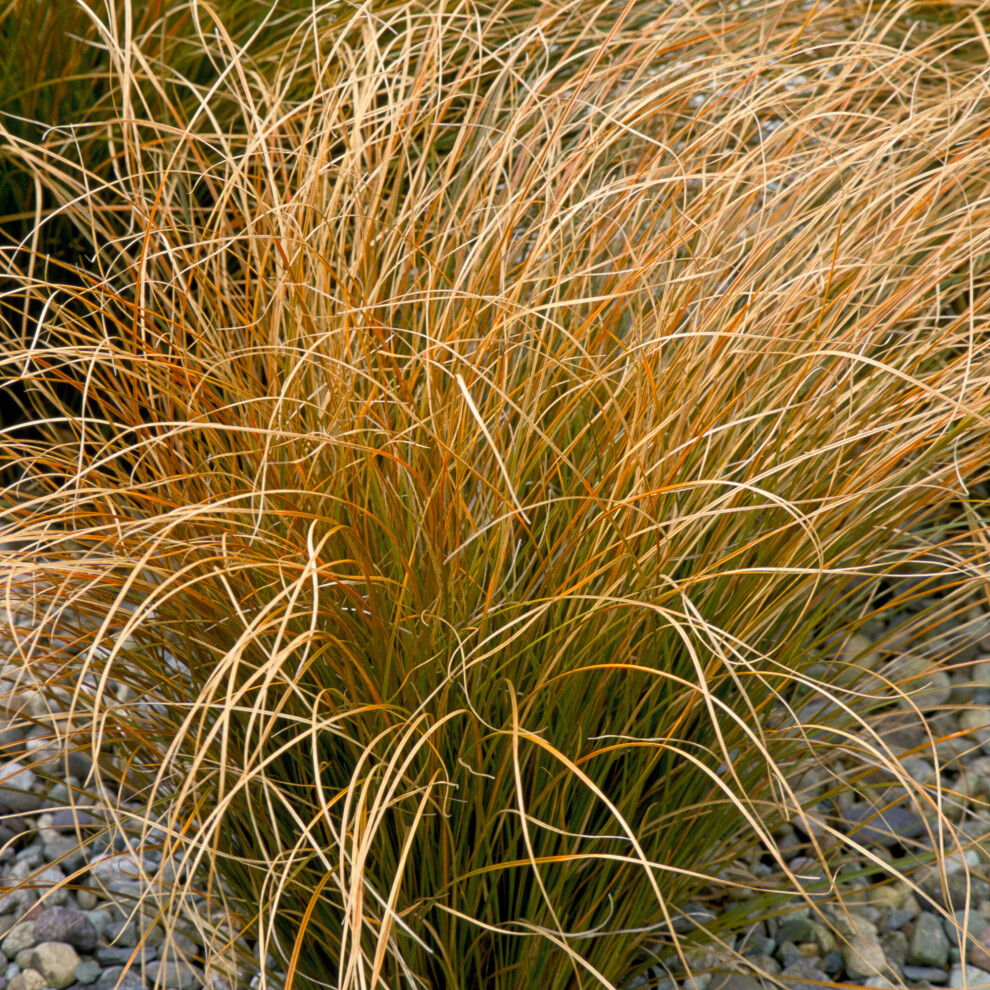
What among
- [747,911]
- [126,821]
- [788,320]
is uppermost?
[788,320]

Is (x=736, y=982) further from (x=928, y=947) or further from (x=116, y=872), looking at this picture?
(x=116, y=872)

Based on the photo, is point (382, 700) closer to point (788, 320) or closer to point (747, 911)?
point (747, 911)

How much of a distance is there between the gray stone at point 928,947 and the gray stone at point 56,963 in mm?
1143

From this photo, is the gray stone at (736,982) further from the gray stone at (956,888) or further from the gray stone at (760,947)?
the gray stone at (956,888)

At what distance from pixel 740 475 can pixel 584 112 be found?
1088 millimetres

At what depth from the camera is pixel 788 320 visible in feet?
4.88

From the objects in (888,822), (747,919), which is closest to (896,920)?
(888,822)

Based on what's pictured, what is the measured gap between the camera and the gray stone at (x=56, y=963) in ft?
4.61

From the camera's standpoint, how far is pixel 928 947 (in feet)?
4.84

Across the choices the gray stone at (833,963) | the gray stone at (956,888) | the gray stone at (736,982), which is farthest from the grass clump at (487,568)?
the gray stone at (956,888)

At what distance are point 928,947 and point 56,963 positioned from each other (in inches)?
46.7

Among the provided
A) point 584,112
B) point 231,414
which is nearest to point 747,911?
point 231,414

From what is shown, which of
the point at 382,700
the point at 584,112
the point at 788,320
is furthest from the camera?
the point at 584,112

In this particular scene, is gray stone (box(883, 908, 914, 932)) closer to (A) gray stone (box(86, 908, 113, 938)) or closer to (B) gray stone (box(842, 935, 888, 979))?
(B) gray stone (box(842, 935, 888, 979))
